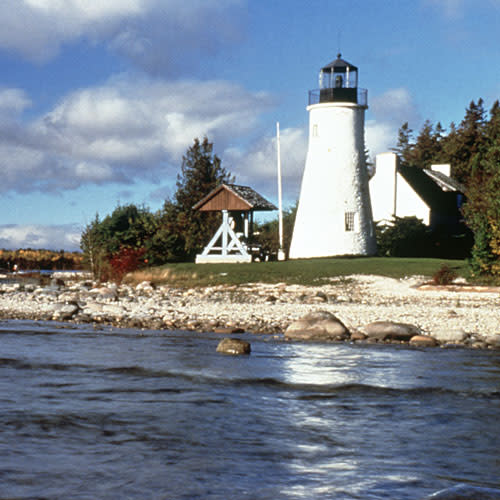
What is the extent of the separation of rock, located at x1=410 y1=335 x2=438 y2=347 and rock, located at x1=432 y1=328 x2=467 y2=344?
11.8 inches

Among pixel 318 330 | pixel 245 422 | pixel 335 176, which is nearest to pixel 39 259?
pixel 335 176

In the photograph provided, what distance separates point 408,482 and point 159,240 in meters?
32.0

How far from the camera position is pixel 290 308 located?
813 inches

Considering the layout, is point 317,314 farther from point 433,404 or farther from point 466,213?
point 466,213

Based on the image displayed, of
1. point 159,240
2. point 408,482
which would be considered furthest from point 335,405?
point 159,240

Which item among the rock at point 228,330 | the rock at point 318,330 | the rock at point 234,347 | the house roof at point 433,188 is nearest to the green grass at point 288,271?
the rock at point 228,330

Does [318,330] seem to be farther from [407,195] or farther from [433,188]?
[433,188]

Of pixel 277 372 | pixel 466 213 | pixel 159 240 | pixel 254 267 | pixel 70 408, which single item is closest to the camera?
pixel 70 408

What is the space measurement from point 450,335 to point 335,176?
23.6 meters

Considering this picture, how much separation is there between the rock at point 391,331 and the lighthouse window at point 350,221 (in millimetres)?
22763

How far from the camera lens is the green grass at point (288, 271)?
95.9 ft

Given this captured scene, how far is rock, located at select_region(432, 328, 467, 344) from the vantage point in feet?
47.9

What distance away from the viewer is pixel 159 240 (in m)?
37.6

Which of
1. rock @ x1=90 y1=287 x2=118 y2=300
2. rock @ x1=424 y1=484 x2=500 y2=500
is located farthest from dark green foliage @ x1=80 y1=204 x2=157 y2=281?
rock @ x1=424 y1=484 x2=500 y2=500
